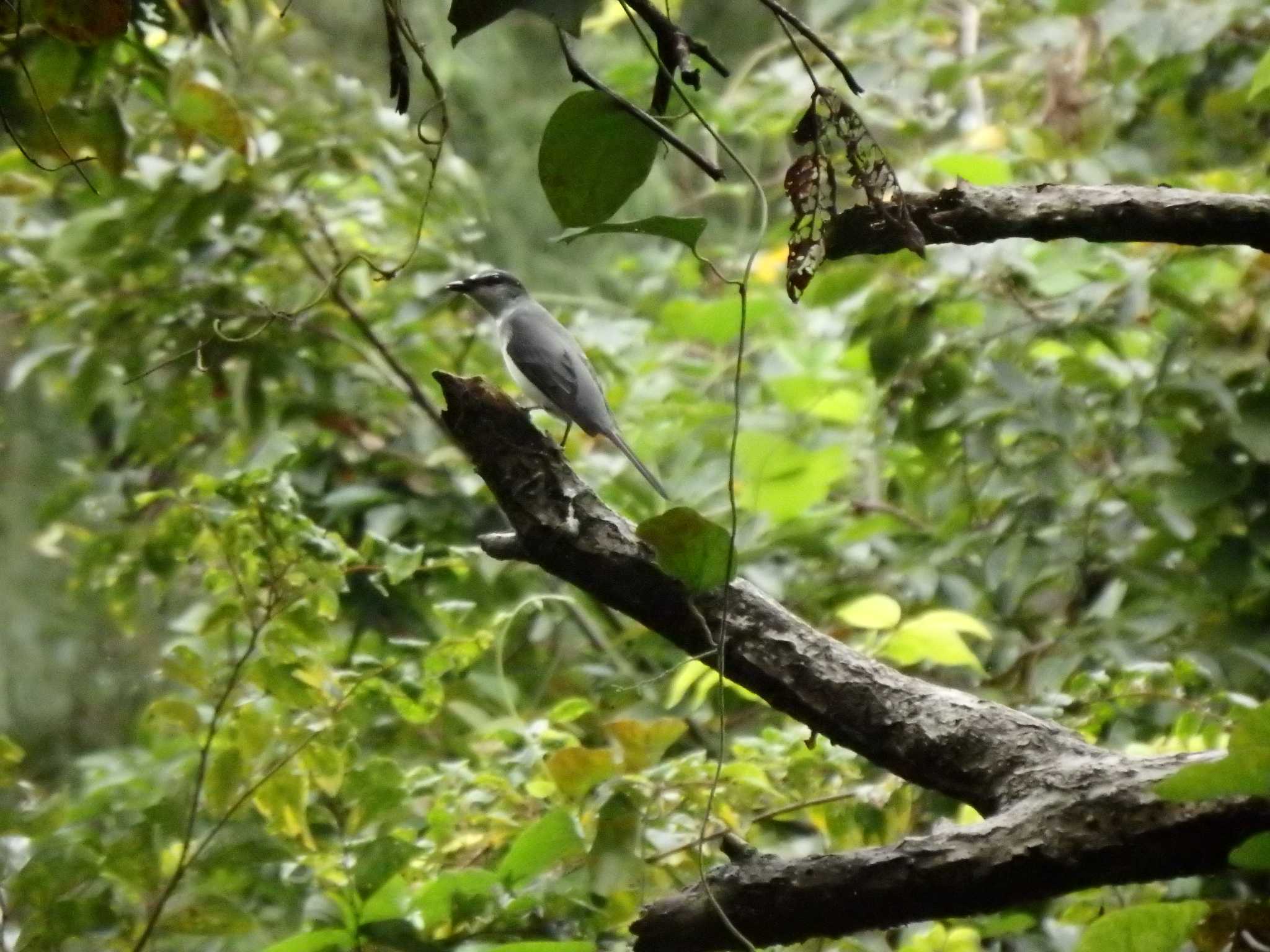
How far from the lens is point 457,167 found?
260 cm

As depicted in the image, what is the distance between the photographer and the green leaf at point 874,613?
1.77 meters

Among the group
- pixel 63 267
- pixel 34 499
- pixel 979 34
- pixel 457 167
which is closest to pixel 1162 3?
pixel 979 34

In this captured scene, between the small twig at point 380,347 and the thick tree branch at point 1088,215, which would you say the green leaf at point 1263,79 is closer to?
the thick tree branch at point 1088,215

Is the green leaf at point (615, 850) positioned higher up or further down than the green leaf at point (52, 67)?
further down

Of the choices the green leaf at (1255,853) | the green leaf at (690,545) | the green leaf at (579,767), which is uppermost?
the green leaf at (579,767)

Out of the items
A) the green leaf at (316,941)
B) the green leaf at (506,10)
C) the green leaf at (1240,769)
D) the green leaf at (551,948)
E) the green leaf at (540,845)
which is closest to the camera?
the green leaf at (1240,769)

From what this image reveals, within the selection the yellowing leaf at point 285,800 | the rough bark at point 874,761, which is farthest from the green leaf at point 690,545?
the yellowing leaf at point 285,800

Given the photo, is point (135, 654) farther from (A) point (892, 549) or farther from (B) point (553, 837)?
(B) point (553, 837)

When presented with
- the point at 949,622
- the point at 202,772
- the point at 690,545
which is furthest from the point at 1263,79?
the point at 202,772

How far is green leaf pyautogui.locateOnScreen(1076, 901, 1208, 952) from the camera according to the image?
97 centimetres

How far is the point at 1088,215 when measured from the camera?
1.11 metres

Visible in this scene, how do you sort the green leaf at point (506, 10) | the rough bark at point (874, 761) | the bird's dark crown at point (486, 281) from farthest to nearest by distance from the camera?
the bird's dark crown at point (486, 281) < the rough bark at point (874, 761) < the green leaf at point (506, 10)

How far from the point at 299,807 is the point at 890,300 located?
118cm

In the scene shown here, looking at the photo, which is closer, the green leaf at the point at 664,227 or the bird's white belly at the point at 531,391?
the green leaf at the point at 664,227
